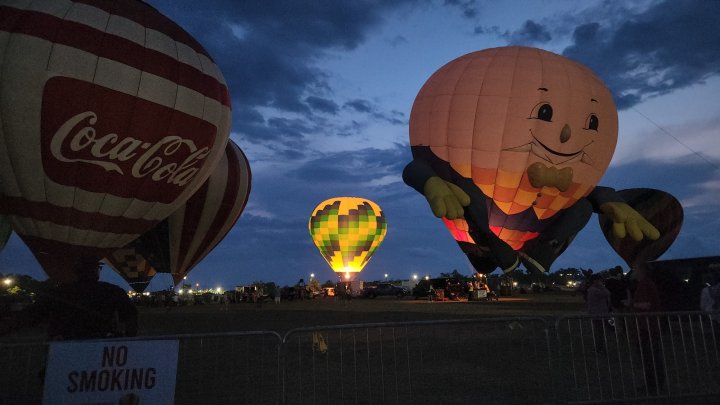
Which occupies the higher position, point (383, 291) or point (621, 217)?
point (621, 217)

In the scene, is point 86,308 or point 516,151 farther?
point 516,151

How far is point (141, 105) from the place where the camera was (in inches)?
428

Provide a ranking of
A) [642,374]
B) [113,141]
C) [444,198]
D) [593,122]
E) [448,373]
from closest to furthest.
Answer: [642,374]
[448,373]
[113,141]
[444,198]
[593,122]

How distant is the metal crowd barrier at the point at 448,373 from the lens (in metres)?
5.32

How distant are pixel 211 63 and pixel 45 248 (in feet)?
19.1

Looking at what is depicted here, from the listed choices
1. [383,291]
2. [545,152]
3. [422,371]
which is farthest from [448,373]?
[383,291]

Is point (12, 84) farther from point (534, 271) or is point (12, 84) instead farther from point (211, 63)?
point (534, 271)

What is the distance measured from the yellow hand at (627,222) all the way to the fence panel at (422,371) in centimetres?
763

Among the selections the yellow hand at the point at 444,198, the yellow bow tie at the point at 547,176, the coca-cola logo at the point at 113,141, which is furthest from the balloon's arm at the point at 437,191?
the coca-cola logo at the point at 113,141

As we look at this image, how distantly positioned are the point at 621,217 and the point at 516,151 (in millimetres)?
4421

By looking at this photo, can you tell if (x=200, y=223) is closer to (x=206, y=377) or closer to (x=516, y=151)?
(x=516, y=151)

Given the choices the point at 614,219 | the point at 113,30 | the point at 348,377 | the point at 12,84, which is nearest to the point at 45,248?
the point at 12,84

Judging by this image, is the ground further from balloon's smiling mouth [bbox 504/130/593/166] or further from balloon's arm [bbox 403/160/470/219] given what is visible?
balloon's smiling mouth [bbox 504/130/593/166]

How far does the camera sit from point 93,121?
33.7 ft
